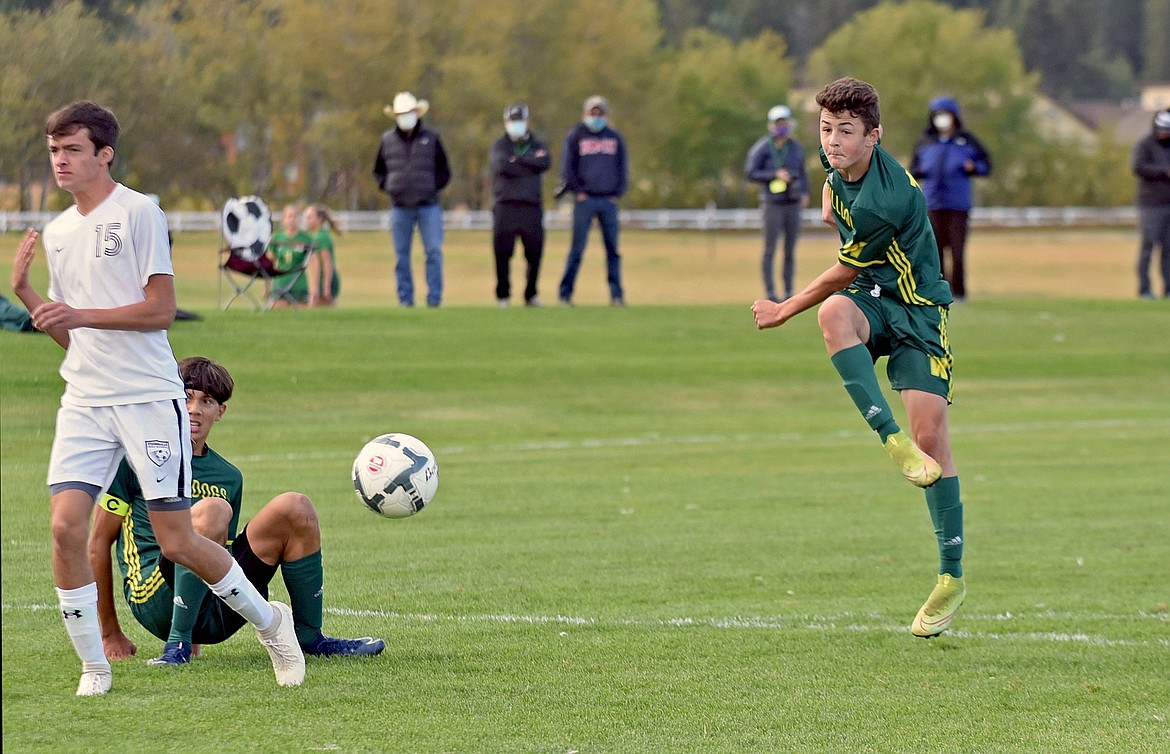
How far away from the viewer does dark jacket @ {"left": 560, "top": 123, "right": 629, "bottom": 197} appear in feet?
62.6

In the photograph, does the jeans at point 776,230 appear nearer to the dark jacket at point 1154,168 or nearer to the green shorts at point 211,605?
the dark jacket at point 1154,168

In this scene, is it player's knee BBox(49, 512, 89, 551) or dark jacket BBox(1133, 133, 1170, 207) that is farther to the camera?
dark jacket BBox(1133, 133, 1170, 207)

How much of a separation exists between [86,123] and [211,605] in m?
1.84

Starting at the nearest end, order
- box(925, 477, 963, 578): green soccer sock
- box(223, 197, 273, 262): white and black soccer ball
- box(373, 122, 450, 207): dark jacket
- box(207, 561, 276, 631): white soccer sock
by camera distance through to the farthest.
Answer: box(207, 561, 276, 631): white soccer sock, box(925, 477, 963, 578): green soccer sock, box(223, 197, 273, 262): white and black soccer ball, box(373, 122, 450, 207): dark jacket

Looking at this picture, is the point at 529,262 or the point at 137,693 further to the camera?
the point at 529,262

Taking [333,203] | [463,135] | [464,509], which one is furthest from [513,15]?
[464,509]

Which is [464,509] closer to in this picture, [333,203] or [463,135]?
[333,203]

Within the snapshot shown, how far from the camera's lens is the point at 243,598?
5.32m

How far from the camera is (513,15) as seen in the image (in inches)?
2527

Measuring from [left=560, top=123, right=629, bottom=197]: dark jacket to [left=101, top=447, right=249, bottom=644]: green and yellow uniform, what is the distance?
13.5m

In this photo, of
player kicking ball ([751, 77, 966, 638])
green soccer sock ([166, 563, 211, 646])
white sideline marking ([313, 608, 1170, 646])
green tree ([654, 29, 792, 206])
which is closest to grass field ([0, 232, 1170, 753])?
white sideline marking ([313, 608, 1170, 646])

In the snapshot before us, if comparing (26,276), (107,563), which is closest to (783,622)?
A: (107,563)

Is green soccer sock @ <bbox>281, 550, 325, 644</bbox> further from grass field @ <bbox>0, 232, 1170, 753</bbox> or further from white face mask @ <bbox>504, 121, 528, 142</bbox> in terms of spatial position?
white face mask @ <bbox>504, 121, 528, 142</bbox>

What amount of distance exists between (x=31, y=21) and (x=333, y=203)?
30299mm
